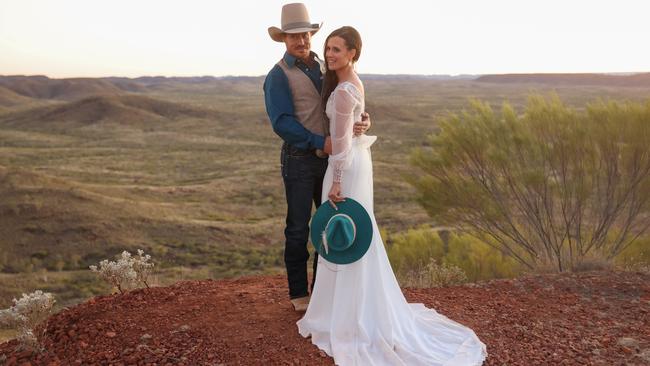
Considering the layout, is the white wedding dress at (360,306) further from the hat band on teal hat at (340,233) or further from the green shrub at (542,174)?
the green shrub at (542,174)

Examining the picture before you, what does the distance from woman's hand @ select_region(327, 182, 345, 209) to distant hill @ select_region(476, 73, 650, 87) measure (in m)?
130

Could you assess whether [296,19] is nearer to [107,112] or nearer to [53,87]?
[107,112]

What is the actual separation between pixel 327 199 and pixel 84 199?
17.6 meters

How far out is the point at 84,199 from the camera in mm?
19172

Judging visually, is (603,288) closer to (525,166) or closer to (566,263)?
(566,263)

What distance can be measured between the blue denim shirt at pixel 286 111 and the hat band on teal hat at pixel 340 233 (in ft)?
Result: 1.57

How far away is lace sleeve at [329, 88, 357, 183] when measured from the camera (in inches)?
128

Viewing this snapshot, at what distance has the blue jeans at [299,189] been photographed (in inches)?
147

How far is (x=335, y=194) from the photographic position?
3.46 m

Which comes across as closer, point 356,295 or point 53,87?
point 356,295

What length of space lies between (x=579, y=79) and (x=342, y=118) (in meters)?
151

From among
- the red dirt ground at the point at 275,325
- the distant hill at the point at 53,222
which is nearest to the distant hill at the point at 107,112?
the distant hill at the point at 53,222

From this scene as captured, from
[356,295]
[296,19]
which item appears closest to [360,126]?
[296,19]

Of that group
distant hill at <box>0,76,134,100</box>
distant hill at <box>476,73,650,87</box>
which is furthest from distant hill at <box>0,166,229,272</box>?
distant hill at <box>476,73,650,87</box>
